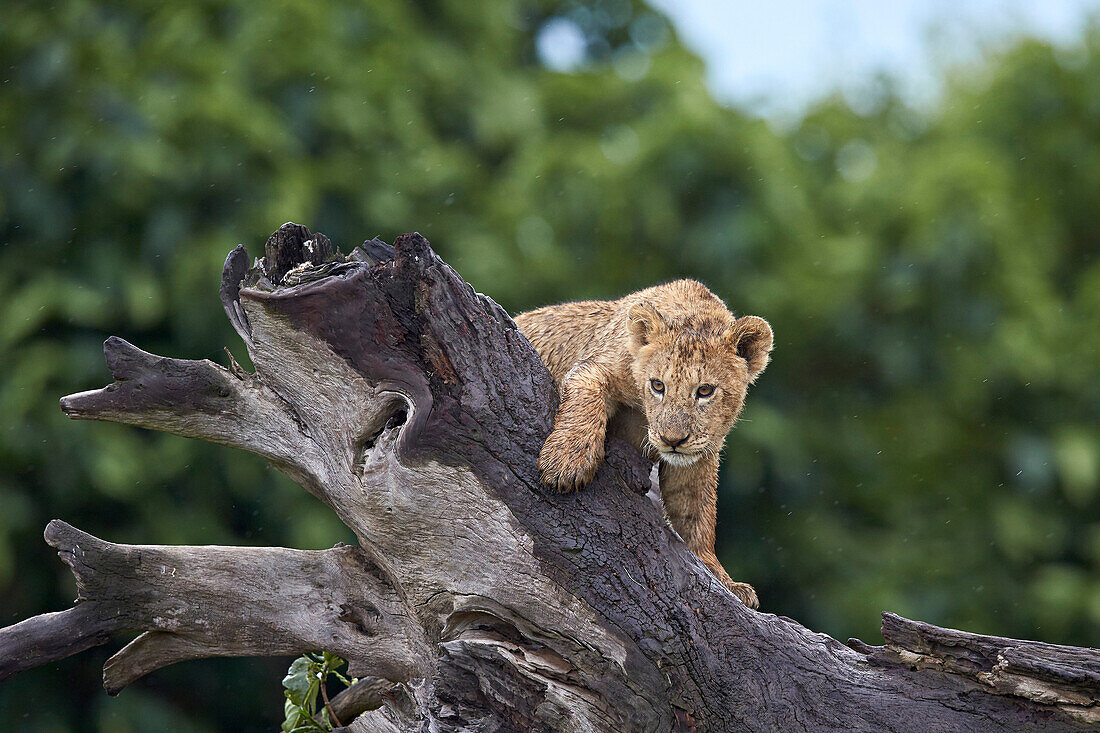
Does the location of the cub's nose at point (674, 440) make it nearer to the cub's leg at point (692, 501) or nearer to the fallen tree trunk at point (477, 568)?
the fallen tree trunk at point (477, 568)

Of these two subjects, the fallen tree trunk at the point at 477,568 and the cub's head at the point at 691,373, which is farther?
the cub's head at the point at 691,373

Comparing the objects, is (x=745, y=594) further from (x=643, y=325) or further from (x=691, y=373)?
(x=643, y=325)

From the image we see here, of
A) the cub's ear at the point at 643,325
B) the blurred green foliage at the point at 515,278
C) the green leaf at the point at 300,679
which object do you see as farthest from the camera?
the blurred green foliage at the point at 515,278

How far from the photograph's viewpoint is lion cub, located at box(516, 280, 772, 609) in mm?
4535

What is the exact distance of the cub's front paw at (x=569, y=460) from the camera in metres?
4.38

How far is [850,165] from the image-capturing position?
12289 mm

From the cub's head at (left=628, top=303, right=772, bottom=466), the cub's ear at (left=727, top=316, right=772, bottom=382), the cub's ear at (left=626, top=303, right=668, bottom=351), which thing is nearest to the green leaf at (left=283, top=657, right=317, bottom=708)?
the cub's head at (left=628, top=303, right=772, bottom=466)

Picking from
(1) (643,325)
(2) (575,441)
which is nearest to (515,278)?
(1) (643,325)

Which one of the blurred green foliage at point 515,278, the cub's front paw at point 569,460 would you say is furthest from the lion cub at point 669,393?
the blurred green foliage at point 515,278

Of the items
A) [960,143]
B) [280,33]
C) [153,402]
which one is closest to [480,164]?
[280,33]

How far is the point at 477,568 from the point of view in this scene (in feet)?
14.6

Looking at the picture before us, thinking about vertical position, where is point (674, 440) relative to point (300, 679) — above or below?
above

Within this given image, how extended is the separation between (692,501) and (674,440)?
31.1 inches

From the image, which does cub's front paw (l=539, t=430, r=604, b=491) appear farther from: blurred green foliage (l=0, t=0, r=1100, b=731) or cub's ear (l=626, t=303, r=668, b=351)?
blurred green foliage (l=0, t=0, r=1100, b=731)
